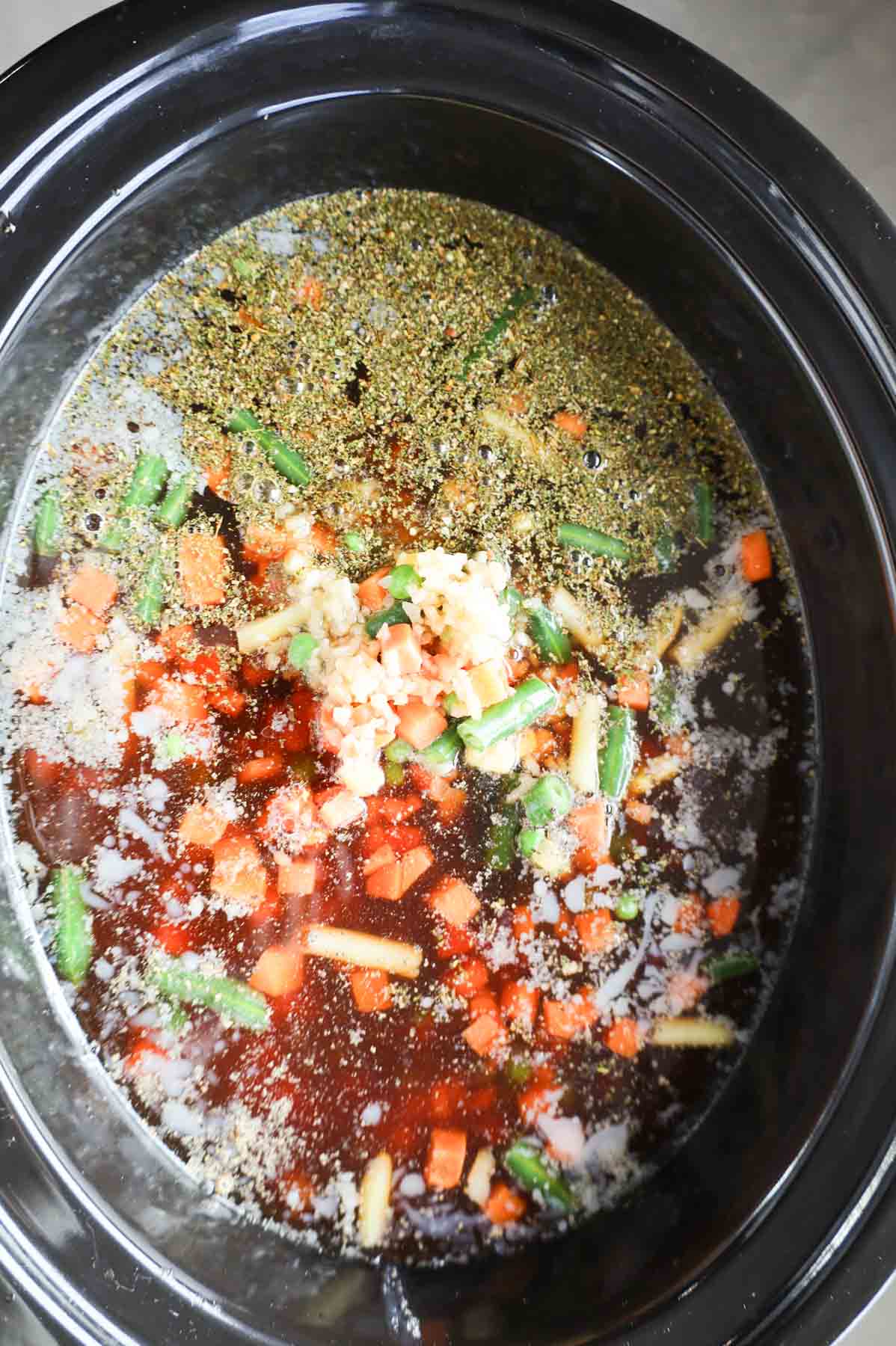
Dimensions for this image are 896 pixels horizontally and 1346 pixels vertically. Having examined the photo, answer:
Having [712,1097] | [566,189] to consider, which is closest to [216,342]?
[566,189]

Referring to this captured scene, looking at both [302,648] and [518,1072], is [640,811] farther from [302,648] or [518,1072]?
[302,648]

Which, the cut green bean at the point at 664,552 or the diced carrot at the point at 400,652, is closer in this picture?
the diced carrot at the point at 400,652

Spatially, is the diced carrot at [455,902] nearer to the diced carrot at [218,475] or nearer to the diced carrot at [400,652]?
the diced carrot at [400,652]

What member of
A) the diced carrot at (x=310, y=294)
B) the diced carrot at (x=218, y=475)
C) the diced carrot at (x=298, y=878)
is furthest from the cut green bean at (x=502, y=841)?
the diced carrot at (x=310, y=294)

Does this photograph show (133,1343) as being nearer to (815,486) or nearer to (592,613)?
(592,613)

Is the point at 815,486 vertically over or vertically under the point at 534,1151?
over

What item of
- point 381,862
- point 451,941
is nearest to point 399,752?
point 381,862
